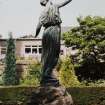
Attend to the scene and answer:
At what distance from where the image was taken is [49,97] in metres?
13.0

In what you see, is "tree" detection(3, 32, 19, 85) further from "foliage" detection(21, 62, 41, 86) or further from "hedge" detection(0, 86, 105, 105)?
"hedge" detection(0, 86, 105, 105)

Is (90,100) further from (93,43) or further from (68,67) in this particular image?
(93,43)

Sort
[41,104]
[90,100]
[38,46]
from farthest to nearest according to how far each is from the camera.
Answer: [38,46] → [90,100] → [41,104]

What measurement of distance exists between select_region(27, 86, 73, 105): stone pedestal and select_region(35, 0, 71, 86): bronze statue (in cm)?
40

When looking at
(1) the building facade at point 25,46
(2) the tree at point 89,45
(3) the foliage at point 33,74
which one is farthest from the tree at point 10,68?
(1) the building facade at point 25,46

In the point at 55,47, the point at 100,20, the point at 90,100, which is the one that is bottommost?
the point at 90,100

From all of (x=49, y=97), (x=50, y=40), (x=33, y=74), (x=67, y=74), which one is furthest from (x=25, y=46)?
(x=49, y=97)

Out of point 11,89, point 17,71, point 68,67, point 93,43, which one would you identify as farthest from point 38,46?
point 11,89

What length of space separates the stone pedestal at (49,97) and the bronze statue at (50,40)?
0.40 m

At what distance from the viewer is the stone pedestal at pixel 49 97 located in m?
12.9

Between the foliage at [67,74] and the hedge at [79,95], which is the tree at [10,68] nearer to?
the foliage at [67,74]

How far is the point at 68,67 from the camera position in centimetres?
3925

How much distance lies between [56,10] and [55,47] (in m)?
1.01

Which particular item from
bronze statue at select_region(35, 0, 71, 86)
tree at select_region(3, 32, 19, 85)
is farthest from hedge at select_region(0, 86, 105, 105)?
tree at select_region(3, 32, 19, 85)
